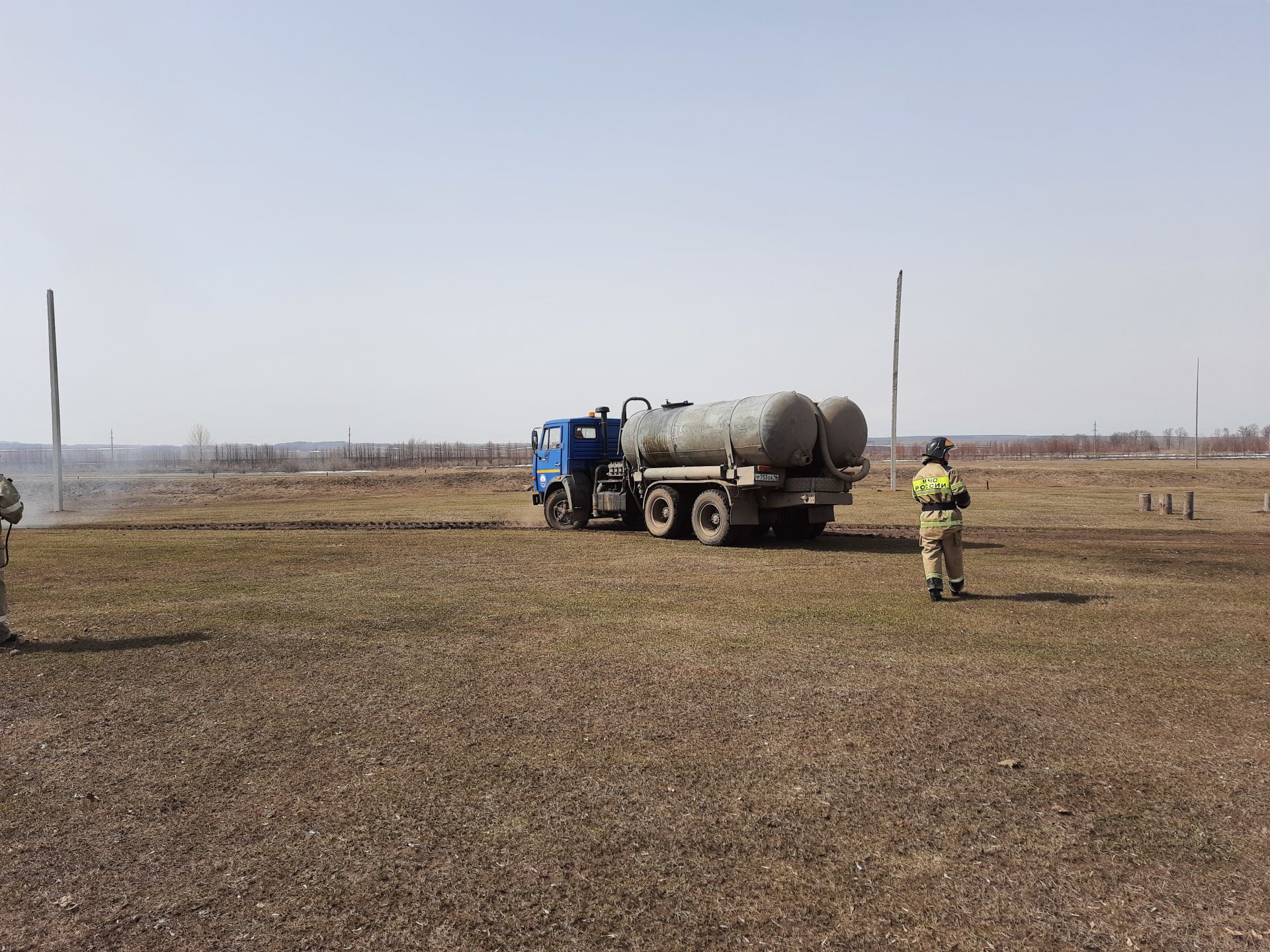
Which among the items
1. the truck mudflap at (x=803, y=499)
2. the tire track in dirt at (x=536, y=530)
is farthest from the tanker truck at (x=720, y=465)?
the tire track in dirt at (x=536, y=530)

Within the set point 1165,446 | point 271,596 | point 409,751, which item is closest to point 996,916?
point 409,751

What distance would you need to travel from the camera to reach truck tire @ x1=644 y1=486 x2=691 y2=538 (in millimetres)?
19203

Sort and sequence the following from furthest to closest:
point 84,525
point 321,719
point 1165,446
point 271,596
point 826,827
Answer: point 1165,446, point 84,525, point 271,596, point 321,719, point 826,827

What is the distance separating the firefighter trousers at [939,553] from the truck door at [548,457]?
12443 mm

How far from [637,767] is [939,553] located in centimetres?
693

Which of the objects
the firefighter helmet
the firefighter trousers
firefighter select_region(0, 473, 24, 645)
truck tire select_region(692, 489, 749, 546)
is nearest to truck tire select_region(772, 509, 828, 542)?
truck tire select_region(692, 489, 749, 546)

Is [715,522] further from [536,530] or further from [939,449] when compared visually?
[939,449]

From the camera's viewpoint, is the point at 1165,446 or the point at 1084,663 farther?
the point at 1165,446

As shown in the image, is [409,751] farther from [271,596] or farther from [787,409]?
[787,409]

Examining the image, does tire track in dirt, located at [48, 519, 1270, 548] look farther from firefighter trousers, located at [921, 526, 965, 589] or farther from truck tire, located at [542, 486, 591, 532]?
firefighter trousers, located at [921, 526, 965, 589]

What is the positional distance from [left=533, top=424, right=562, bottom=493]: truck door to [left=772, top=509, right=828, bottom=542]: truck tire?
6.01 meters

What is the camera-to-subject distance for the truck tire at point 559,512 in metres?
22.5

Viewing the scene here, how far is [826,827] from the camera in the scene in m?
4.70

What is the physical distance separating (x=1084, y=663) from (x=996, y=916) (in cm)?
497
